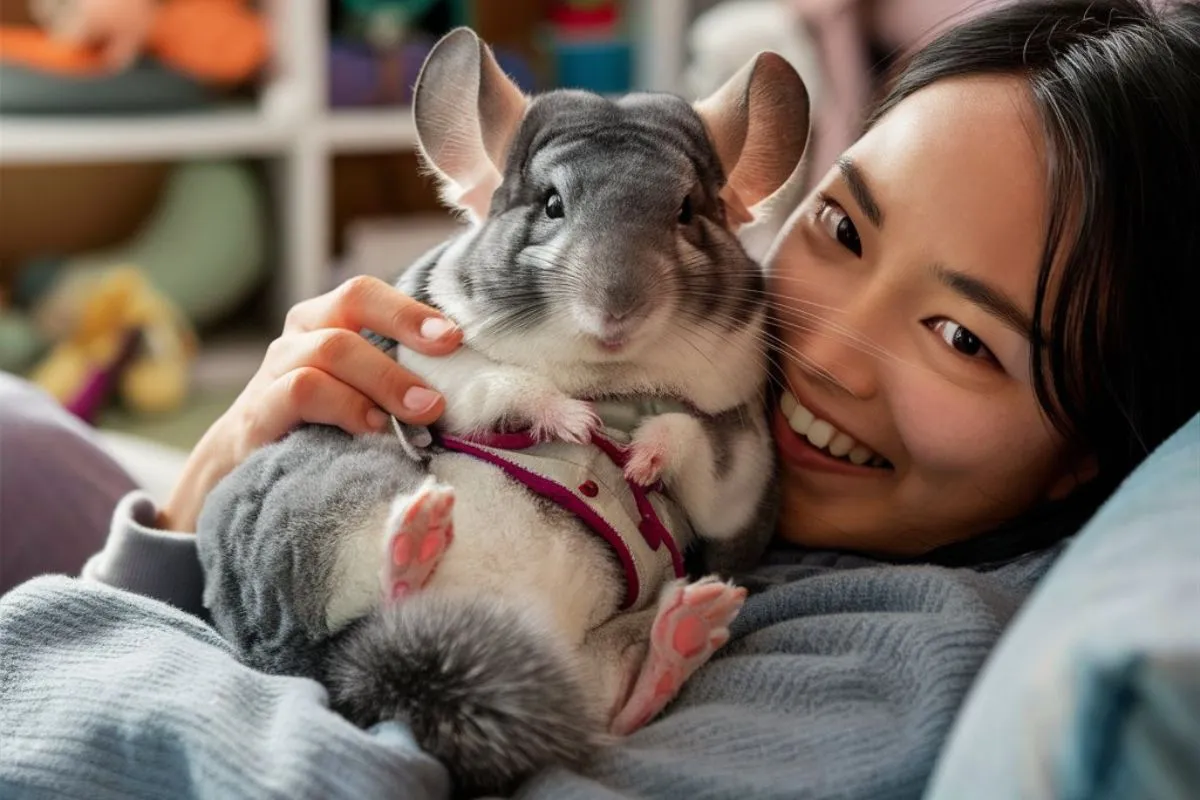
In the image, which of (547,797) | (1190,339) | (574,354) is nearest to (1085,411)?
(1190,339)

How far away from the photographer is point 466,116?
118 centimetres

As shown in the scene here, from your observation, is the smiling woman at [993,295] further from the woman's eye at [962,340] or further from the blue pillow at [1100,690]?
the blue pillow at [1100,690]

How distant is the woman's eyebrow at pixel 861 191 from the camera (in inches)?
45.1

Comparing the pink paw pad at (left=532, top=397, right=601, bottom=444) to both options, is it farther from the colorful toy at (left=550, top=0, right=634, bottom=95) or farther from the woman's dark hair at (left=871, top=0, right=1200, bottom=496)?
the colorful toy at (left=550, top=0, right=634, bottom=95)

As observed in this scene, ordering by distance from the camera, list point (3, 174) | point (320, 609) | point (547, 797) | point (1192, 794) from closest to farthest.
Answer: point (1192, 794) < point (547, 797) < point (320, 609) < point (3, 174)

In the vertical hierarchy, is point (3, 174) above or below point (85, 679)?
below

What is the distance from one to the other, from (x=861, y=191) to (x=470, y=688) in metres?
0.59

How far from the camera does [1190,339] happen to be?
1103mm

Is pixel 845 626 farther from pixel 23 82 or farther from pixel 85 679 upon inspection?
pixel 23 82

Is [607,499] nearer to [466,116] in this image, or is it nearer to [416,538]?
[416,538]

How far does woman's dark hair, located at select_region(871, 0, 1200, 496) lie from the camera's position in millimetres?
1055

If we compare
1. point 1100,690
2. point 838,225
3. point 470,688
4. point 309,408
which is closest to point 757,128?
point 838,225

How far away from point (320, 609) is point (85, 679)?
0.17m

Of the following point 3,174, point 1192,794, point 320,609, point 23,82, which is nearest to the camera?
point 1192,794
